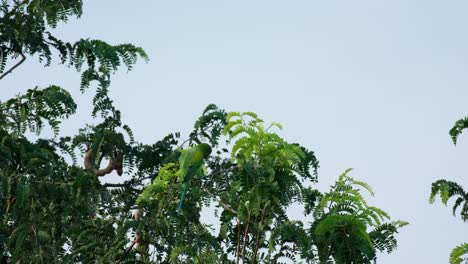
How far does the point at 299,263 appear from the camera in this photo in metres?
7.38

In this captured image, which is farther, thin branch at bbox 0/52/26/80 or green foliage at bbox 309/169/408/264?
thin branch at bbox 0/52/26/80

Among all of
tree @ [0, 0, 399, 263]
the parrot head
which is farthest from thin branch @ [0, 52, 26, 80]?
the parrot head

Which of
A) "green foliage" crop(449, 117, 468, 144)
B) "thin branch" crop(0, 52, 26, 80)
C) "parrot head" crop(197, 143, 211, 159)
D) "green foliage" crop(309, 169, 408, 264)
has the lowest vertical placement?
"green foliage" crop(309, 169, 408, 264)

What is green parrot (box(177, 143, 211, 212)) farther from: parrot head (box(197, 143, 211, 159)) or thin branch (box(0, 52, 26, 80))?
thin branch (box(0, 52, 26, 80))

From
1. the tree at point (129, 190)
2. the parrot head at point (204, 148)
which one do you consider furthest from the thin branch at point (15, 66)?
the parrot head at point (204, 148)

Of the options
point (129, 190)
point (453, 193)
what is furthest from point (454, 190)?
point (129, 190)

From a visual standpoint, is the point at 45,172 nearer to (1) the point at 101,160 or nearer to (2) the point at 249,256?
(1) the point at 101,160

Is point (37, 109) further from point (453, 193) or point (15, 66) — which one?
point (453, 193)

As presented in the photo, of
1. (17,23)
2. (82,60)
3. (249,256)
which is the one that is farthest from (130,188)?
(249,256)

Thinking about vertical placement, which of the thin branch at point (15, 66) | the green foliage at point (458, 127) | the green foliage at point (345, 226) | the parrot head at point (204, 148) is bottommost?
the green foliage at point (345, 226)

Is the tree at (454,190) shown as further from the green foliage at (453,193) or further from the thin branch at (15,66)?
the thin branch at (15,66)

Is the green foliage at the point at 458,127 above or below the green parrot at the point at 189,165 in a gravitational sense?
above

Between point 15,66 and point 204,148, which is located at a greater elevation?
point 15,66

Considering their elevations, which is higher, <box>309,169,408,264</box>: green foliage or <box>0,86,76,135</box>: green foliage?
<box>0,86,76,135</box>: green foliage
